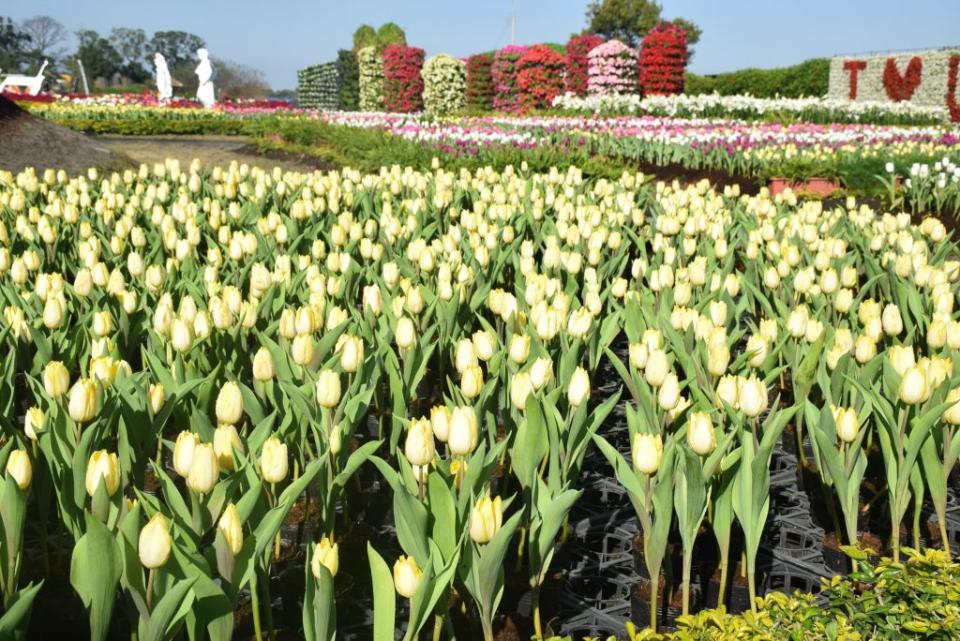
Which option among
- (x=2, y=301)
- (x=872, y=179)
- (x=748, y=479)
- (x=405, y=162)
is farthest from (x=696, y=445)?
(x=405, y=162)

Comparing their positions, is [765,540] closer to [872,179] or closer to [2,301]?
[2,301]

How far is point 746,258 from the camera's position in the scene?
4.24m

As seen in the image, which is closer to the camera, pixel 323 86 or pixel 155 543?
pixel 155 543

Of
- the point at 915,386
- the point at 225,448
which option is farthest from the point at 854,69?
the point at 225,448

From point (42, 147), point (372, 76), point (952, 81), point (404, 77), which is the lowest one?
point (42, 147)

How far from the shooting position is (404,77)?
3375 centimetres

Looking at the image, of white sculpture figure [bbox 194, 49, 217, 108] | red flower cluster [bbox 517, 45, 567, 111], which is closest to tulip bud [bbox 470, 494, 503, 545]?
red flower cluster [bbox 517, 45, 567, 111]

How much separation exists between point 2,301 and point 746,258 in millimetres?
3258

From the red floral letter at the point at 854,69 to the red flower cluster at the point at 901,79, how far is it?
1.77 meters

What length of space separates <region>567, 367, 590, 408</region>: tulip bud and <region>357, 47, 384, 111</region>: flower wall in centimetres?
3616

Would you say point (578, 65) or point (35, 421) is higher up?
point (578, 65)

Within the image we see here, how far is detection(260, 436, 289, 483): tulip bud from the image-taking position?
5.66 ft

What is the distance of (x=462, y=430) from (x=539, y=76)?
24.9 meters

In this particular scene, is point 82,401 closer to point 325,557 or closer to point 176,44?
point 325,557
